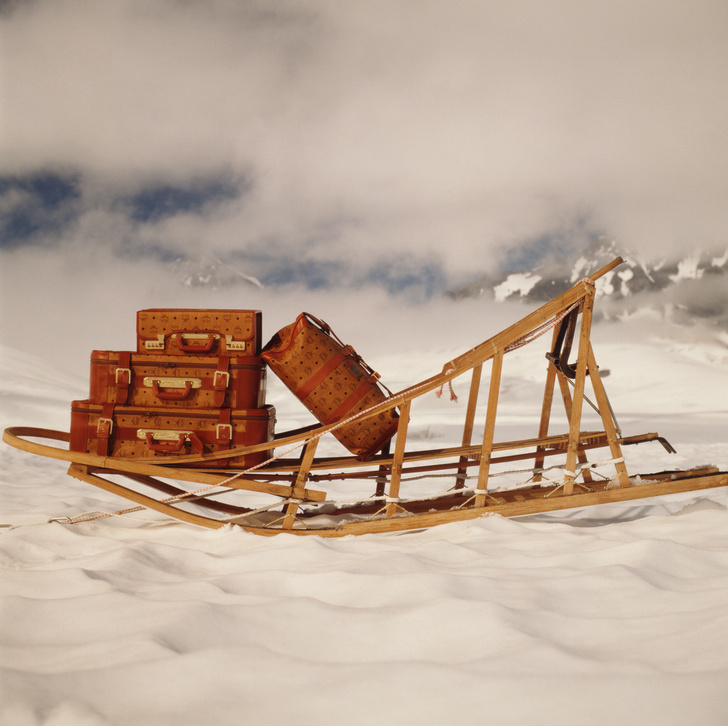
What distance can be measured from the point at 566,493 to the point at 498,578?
1104mm

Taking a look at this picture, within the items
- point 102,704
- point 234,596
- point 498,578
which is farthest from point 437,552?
point 102,704

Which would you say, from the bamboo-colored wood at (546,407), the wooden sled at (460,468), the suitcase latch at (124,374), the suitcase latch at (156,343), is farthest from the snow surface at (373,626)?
the suitcase latch at (156,343)

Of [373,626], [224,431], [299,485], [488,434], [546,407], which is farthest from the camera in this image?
[546,407]

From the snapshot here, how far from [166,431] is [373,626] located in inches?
83.4

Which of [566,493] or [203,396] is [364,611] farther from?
[203,396]

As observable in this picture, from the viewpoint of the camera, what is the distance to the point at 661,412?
14570mm

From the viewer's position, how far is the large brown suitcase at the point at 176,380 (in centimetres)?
360

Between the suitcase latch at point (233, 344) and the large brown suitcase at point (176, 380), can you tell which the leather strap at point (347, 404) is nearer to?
the large brown suitcase at point (176, 380)

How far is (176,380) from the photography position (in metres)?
3.62

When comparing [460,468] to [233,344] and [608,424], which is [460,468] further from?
[233,344]

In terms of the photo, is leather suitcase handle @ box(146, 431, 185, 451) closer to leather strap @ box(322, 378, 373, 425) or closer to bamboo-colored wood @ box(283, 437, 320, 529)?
bamboo-colored wood @ box(283, 437, 320, 529)

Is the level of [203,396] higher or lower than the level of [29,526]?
higher

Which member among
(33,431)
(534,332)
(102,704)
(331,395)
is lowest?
(102,704)

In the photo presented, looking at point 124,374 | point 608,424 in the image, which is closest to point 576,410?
point 608,424
